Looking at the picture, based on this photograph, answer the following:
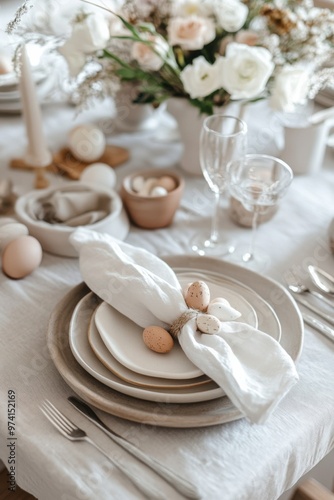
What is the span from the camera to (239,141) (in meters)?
0.96

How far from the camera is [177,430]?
708 millimetres

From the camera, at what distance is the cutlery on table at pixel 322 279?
37.1 inches

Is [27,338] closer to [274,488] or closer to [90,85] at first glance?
[274,488]

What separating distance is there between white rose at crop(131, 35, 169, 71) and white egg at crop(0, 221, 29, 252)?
1.31 ft

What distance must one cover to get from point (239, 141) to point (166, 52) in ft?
0.92

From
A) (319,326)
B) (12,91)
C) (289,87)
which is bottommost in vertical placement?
(319,326)

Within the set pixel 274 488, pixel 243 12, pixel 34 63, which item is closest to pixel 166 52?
pixel 243 12

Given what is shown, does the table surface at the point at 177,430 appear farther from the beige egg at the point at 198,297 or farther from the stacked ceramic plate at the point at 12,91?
the stacked ceramic plate at the point at 12,91

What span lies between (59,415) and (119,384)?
0.29 feet

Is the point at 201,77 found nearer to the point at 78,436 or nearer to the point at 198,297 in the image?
the point at 198,297

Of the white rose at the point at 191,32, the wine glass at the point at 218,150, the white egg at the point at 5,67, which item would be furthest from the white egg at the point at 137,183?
the white egg at the point at 5,67

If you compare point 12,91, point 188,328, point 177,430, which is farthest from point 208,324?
point 12,91

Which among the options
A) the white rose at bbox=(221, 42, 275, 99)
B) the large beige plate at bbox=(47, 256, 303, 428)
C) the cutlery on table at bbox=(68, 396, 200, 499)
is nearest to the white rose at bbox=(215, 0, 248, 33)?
the white rose at bbox=(221, 42, 275, 99)

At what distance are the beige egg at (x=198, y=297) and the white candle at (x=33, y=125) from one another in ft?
1.74
